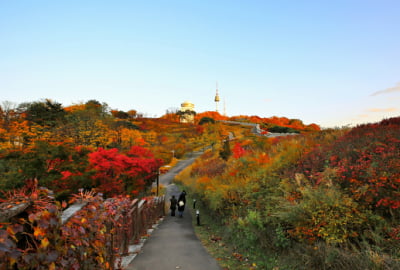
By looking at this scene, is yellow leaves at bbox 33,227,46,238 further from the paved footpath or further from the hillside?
the hillside

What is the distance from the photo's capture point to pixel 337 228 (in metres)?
5.74

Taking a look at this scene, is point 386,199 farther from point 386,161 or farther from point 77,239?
point 77,239

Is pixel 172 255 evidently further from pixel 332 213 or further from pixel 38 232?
pixel 38 232

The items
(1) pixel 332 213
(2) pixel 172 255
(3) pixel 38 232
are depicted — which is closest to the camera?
(3) pixel 38 232

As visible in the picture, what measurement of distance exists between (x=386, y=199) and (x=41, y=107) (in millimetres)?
44728

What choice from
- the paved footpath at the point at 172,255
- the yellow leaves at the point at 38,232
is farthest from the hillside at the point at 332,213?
the yellow leaves at the point at 38,232

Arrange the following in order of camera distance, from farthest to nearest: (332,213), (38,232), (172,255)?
1. (172,255)
2. (332,213)
3. (38,232)

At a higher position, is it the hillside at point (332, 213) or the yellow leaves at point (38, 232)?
the yellow leaves at point (38, 232)

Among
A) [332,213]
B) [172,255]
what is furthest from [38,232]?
→ [172,255]

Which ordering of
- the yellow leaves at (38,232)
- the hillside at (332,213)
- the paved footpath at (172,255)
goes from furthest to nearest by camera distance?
the paved footpath at (172,255), the hillside at (332,213), the yellow leaves at (38,232)

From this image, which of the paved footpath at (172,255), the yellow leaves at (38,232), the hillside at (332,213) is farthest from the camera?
the paved footpath at (172,255)

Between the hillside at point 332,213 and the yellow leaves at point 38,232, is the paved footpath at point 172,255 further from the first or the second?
the yellow leaves at point 38,232

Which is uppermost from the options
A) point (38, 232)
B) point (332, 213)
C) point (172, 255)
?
point (38, 232)

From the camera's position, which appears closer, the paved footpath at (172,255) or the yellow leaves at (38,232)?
the yellow leaves at (38,232)
